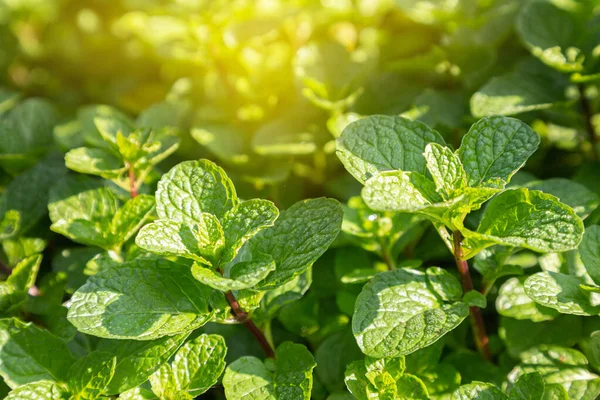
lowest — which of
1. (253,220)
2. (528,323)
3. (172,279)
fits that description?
(528,323)

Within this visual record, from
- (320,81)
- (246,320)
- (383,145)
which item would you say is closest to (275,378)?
(246,320)

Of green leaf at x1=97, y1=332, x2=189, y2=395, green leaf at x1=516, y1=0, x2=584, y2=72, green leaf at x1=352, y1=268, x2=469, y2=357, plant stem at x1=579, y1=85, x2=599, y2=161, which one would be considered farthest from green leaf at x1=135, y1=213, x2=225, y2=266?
plant stem at x1=579, y1=85, x2=599, y2=161

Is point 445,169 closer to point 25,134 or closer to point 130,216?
point 130,216

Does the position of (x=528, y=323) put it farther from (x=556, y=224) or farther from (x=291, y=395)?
(x=291, y=395)

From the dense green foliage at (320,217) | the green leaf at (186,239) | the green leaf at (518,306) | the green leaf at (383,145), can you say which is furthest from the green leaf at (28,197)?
the green leaf at (518,306)

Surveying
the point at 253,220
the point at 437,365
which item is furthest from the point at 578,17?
the point at 253,220

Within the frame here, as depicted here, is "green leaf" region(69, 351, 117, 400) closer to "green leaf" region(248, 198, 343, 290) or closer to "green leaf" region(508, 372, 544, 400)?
"green leaf" region(248, 198, 343, 290)

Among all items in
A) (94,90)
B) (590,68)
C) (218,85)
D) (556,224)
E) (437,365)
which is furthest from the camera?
(94,90)
